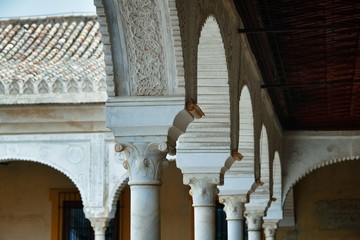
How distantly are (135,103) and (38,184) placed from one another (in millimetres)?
14658

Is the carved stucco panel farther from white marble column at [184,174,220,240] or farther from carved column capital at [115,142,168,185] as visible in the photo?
white marble column at [184,174,220,240]

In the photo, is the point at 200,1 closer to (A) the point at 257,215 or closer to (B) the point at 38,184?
(A) the point at 257,215

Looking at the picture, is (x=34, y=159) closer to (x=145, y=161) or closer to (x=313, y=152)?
(x=313, y=152)

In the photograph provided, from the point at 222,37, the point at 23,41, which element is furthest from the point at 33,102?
the point at 222,37

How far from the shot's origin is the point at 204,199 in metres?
11.6

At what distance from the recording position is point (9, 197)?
22250 mm

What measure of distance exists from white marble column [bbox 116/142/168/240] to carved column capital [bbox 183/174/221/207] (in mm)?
3466

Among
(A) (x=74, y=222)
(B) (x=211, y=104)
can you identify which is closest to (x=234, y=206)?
(B) (x=211, y=104)

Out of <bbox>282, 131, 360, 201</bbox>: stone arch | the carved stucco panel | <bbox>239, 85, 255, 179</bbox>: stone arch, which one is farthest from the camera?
<bbox>282, 131, 360, 201</bbox>: stone arch

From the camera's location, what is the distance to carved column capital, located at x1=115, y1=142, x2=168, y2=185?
26.4ft

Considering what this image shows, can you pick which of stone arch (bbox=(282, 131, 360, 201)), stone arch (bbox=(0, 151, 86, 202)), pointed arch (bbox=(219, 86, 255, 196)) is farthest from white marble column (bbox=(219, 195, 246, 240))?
stone arch (bbox=(282, 131, 360, 201))

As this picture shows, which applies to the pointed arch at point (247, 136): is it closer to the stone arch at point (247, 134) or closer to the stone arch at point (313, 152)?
the stone arch at point (247, 134)

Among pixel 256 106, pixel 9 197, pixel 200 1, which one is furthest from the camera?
pixel 9 197

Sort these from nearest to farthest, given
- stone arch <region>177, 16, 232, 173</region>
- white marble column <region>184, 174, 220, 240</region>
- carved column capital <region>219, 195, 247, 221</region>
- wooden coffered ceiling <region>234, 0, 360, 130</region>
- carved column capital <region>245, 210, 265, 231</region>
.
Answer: stone arch <region>177, 16, 232, 173</region>, white marble column <region>184, 174, 220, 240</region>, wooden coffered ceiling <region>234, 0, 360, 130</region>, carved column capital <region>219, 195, 247, 221</region>, carved column capital <region>245, 210, 265, 231</region>
